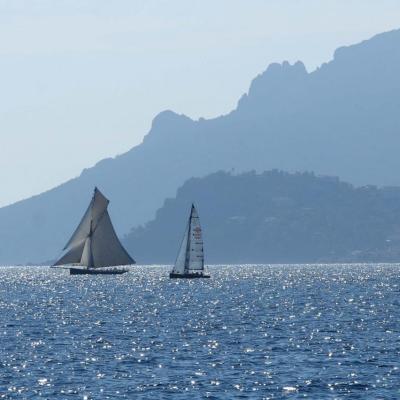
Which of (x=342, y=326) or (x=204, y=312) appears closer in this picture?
(x=342, y=326)

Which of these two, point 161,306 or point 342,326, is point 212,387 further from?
point 161,306

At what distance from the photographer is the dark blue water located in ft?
231

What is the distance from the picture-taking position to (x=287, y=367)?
79062mm

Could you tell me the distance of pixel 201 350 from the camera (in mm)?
89750

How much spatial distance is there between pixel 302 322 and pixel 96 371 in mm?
42385

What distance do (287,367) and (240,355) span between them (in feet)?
25.3

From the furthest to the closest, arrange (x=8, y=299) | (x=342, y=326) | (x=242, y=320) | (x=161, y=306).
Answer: (x=8, y=299) < (x=161, y=306) < (x=242, y=320) < (x=342, y=326)

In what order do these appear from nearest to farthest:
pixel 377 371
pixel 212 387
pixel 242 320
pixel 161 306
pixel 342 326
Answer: pixel 212 387 < pixel 377 371 < pixel 342 326 < pixel 242 320 < pixel 161 306

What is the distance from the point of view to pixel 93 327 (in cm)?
11325

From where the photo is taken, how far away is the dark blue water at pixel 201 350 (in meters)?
70.3

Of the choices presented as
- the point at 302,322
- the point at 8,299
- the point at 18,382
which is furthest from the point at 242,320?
the point at 8,299

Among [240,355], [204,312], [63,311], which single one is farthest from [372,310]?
[240,355]

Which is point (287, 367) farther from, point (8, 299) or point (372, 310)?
point (8, 299)

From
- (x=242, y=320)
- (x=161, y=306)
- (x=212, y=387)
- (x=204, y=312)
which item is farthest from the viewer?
(x=161, y=306)
